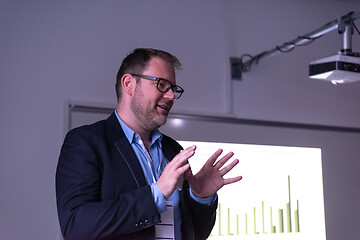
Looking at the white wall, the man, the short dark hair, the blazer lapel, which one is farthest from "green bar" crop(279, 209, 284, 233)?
the blazer lapel

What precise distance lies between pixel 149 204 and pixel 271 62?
233 cm

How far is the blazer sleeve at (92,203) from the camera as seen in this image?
4.04 ft

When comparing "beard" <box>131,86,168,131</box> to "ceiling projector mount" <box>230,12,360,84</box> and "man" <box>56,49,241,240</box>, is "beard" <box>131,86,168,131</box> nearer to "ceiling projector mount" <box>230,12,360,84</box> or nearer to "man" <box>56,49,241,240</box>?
"man" <box>56,49,241,240</box>

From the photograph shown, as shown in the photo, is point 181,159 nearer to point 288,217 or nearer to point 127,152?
point 127,152

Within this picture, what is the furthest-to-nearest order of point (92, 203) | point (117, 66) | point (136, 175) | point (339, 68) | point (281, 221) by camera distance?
point (281, 221) → point (117, 66) → point (339, 68) → point (136, 175) → point (92, 203)

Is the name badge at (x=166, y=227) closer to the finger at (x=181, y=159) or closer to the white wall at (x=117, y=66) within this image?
the finger at (x=181, y=159)

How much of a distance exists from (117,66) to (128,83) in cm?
120

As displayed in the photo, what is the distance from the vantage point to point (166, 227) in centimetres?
144

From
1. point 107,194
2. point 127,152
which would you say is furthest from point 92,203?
point 127,152

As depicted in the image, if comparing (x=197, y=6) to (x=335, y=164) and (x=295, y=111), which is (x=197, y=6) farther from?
(x=335, y=164)

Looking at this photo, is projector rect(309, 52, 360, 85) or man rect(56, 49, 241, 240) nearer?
man rect(56, 49, 241, 240)

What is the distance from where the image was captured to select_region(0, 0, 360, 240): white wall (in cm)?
246

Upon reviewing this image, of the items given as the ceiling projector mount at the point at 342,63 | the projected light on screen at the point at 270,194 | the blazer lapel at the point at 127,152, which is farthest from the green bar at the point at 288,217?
the blazer lapel at the point at 127,152

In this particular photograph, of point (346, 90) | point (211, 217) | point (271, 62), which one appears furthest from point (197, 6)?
point (211, 217)
